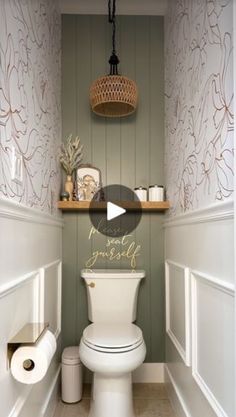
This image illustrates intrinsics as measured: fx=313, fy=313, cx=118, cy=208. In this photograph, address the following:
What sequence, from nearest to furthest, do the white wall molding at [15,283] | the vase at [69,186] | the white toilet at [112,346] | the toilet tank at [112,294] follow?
the white wall molding at [15,283] < the white toilet at [112,346] < the toilet tank at [112,294] < the vase at [69,186]

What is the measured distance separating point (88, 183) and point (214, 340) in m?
1.32

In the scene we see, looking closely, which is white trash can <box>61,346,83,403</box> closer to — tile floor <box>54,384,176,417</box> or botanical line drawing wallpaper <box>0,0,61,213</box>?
tile floor <box>54,384,176,417</box>

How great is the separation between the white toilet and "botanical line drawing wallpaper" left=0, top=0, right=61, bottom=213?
63cm

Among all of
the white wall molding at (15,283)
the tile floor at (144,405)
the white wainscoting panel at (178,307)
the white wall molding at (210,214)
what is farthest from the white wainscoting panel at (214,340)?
the white wall molding at (15,283)

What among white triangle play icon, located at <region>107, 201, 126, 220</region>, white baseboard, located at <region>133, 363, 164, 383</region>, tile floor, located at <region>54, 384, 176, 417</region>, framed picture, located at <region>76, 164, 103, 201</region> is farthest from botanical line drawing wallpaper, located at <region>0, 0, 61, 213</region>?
white baseboard, located at <region>133, 363, 164, 383</region>

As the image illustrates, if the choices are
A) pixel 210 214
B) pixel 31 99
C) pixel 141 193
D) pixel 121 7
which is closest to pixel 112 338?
pixel 210 214

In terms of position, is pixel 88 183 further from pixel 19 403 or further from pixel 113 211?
pixel 19 403

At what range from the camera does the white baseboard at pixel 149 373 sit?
214cm

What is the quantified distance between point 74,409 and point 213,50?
199 cm

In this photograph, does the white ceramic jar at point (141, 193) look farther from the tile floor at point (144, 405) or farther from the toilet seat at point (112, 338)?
the tile floor at point (144, 405)

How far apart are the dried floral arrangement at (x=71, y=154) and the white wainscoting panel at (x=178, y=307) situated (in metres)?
0.92

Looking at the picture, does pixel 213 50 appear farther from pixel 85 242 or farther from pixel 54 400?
pixel 54 400

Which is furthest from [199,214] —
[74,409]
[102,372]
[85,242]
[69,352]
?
[74,409]
